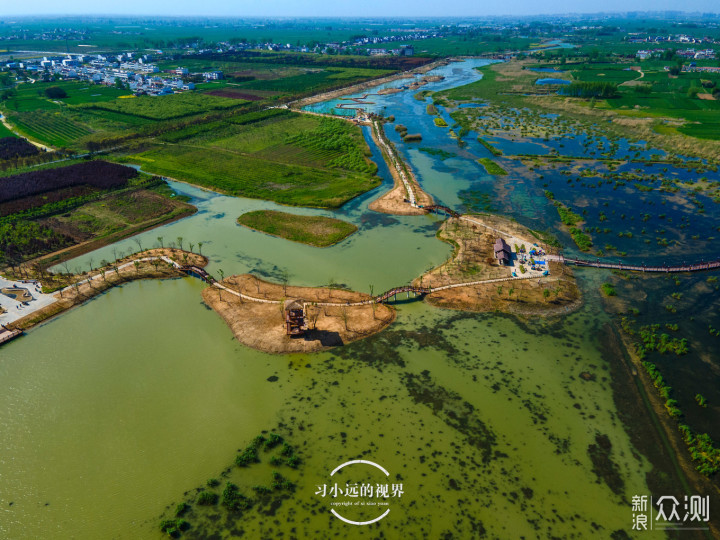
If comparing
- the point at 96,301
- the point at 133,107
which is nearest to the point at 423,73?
the point at 133,107

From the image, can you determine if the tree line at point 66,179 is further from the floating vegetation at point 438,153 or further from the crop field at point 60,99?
the crop field at point 60,99

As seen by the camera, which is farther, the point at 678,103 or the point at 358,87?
the point at 358,87

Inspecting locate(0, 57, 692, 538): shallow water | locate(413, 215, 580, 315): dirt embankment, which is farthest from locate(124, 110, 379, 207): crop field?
locate(0, 57, 692, 538): shallow water

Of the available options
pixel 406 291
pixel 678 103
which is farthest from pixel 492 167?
pixel 678 103

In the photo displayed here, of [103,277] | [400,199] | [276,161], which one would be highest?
[276,161]

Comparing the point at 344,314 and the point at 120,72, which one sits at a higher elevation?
the point at 120,72

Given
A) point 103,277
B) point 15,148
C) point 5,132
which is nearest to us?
point 103,277

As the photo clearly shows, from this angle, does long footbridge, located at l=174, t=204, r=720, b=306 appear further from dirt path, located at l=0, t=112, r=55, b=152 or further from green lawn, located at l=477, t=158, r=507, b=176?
dirt path, located at l=0, t=112, r=55, b=152

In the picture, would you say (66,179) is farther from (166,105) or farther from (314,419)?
(314,419)
